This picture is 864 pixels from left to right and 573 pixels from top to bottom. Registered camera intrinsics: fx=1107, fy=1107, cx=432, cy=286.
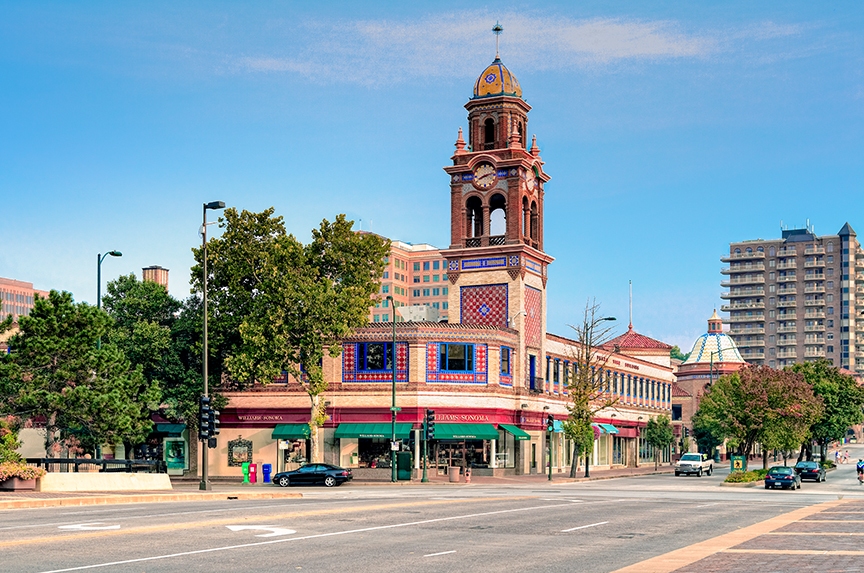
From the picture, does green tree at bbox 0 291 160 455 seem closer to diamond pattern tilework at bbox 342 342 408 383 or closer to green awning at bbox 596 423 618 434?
diamond pattern tilework at bbox 342 342 408 383

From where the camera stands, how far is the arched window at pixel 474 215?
79375 mm

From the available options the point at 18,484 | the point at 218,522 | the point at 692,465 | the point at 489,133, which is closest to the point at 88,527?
the point at 218,522

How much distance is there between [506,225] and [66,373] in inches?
1421

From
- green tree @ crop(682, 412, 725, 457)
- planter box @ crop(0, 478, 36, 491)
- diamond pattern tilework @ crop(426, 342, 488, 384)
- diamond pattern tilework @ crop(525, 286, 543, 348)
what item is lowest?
green tree @ crop(682, 412, 725, 457)

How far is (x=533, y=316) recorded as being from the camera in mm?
78000

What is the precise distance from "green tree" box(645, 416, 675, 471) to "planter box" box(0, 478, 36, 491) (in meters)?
74.5

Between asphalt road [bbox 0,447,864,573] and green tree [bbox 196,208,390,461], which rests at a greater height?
green tree [bbox 196,208,390,461]

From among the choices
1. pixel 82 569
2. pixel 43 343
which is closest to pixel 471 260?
pixel 43 343

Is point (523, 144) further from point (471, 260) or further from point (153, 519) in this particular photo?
point (153, 519)

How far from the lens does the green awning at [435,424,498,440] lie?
68.4 m

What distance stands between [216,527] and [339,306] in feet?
131

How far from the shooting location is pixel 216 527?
2477cm

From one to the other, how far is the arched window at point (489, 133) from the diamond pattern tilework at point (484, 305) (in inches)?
414

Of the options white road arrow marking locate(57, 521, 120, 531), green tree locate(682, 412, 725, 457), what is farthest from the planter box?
green tree locate(682, 412, 725, 457)
